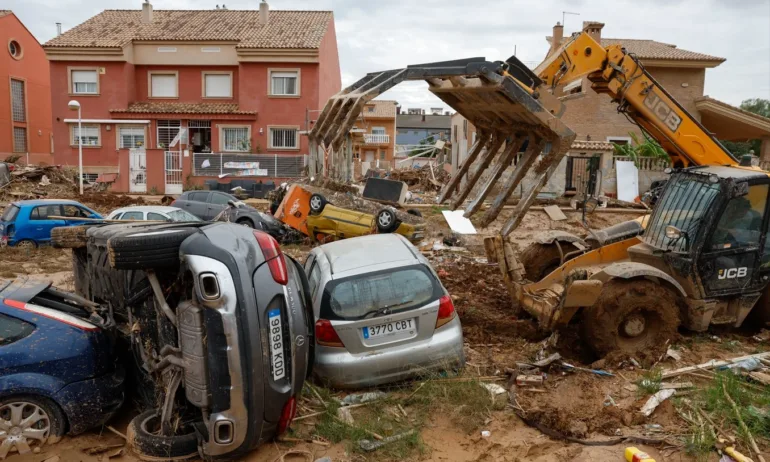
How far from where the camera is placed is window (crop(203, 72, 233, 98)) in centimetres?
3425

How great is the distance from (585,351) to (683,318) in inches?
48.6

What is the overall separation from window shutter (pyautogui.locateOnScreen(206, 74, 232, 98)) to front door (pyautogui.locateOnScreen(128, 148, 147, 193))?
5783 mm

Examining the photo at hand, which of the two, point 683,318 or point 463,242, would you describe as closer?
point 683,318

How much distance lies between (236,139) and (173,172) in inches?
174

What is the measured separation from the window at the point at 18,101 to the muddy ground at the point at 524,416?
136 feet

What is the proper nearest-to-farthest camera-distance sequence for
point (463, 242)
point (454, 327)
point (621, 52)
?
1. point (454, 327)
2. point (621, 52)
3. point (463, 242)

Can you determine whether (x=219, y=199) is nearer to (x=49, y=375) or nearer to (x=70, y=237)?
(x=70, y=237)

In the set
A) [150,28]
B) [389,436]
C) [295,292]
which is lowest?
[389,436]

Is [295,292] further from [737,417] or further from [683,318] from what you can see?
[683,318]

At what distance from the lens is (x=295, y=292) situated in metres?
4.95

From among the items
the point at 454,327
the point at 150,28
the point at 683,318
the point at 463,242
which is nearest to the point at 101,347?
the point at 454,327

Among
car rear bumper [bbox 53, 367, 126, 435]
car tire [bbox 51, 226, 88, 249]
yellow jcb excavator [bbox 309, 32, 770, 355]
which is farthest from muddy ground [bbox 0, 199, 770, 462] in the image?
car tire [bbox 51, 226, 88, 249]

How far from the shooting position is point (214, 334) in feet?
14.6

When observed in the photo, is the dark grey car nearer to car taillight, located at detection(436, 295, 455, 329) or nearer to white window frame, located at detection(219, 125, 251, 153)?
car taillight, located at detection(436, 295, 455, 329)
